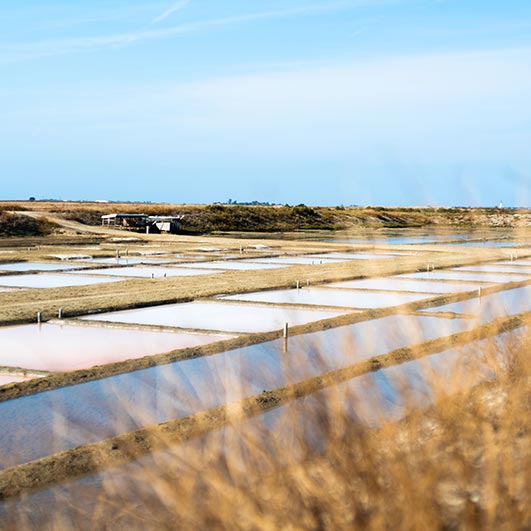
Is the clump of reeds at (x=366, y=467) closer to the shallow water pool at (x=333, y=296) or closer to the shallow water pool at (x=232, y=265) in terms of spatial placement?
the shallow water pool at (x=333, y=296)

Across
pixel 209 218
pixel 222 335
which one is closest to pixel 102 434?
pixel 222 335

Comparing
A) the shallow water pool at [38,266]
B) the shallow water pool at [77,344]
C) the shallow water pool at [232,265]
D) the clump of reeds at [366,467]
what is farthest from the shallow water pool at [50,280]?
the clump of reeds at [366,467]

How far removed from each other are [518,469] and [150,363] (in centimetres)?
534

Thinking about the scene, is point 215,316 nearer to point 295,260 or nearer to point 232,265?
point 232,265

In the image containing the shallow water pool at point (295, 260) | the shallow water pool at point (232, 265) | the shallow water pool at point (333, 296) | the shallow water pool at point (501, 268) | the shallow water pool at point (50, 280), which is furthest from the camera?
the shallow water pool at point (295, 260)

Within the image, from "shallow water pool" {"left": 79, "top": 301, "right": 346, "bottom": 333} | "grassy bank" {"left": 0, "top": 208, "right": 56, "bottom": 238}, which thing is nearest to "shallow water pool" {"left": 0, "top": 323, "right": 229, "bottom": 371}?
"shallow water pool" {"left": 79, "top": 301, "right": 346, "bottom": 333}

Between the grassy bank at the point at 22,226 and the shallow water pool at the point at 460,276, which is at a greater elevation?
the grassy bank at the point at 22,226

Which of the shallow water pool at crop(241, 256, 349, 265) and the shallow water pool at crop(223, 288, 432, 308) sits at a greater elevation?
the shallow water pool at crop(241, 256, 349, 265)

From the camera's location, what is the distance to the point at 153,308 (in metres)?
10.6

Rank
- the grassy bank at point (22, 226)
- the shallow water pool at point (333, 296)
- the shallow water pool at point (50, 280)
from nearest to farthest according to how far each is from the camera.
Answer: the shallow water pool at point (333, 296), the shallow water pool at point (50, 280), the grassy bank at point (22, 226)

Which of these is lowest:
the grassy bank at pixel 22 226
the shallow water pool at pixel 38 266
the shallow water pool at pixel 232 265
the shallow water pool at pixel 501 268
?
the shallow water pool at pixel 38 266

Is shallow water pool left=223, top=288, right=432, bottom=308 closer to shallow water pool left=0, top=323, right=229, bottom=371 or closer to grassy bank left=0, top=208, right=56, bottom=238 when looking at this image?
shallow water pool left=0, top=323, right=229, bottom=371

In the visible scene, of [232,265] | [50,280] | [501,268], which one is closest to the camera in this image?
[50,280]

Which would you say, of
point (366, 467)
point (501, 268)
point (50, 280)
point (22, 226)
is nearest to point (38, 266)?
point (50, 280)
